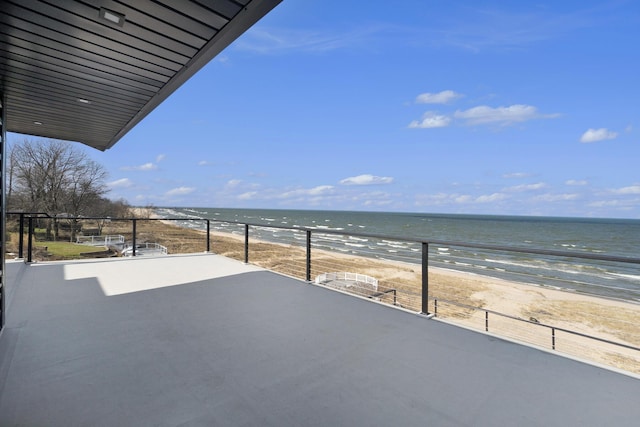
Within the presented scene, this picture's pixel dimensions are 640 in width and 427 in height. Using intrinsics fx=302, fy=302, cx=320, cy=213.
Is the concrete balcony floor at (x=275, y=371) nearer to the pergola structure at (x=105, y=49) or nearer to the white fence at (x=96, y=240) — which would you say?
the pergola structure at (x=105, y=49)

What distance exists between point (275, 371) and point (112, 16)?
2.13 meters

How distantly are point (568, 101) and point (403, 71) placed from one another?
22.8 m

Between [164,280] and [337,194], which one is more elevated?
[337,194]

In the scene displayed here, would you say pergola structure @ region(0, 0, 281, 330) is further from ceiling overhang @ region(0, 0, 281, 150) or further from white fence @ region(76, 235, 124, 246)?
white fence @ region(76, 235, 124, 246)

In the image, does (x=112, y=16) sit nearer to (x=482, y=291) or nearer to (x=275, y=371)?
(x=275, y=371)

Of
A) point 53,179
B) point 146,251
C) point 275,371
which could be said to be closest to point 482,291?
point 275,371

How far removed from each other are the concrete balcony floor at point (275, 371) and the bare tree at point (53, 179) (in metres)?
14.9

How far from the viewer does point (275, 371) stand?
5.26ft

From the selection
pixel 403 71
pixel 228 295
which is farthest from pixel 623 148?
pixel 228 295

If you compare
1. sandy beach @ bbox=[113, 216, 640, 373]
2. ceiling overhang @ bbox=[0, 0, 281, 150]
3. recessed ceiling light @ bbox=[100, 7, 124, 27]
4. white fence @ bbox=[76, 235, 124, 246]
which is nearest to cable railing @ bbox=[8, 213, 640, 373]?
sandy beach @ bbox=[113, 216, 640, 373]

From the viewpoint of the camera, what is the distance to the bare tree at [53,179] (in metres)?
14.2

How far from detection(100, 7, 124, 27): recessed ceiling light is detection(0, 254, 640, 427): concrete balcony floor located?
1917mm

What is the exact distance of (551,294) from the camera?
10984 mm

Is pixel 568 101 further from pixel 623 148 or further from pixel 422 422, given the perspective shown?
pixel 422 422
